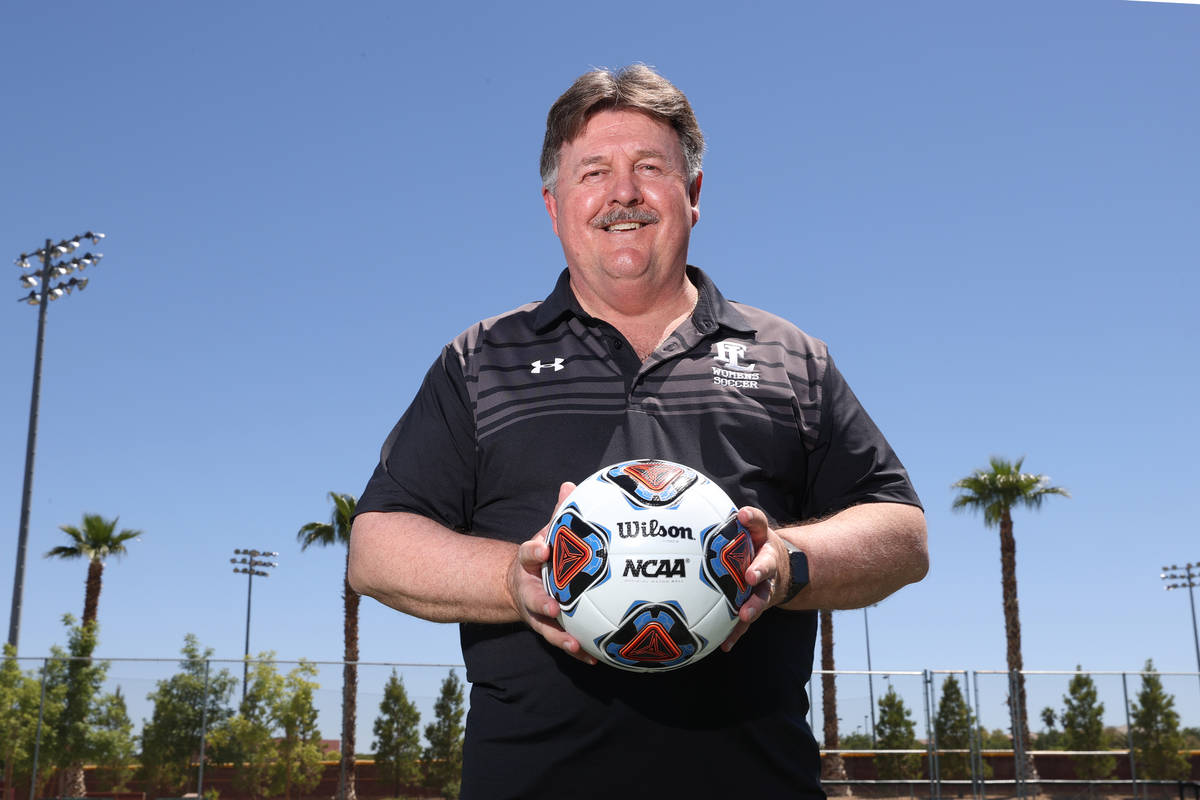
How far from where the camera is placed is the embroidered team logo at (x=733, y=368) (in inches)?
114

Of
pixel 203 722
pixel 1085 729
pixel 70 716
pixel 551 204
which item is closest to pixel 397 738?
pixel 203 722

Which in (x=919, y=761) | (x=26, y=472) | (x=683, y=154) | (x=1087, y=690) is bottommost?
(x=919, y=761)

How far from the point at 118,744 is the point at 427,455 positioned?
21357 mm

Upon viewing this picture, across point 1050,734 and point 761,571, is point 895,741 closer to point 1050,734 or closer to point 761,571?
point 1050,734

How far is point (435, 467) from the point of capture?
2.91 metres

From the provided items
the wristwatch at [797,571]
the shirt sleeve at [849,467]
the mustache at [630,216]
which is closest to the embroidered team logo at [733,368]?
the shirt sleeve at [849,467]

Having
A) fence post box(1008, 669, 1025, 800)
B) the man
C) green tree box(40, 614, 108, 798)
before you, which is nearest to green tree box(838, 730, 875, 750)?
fence post box(1008, 669, 1025, 800)

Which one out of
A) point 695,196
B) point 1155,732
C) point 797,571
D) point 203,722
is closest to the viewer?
point 797,571

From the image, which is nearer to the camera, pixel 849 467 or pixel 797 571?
pixel 797 571

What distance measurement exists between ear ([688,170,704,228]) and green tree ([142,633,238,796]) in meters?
18.3

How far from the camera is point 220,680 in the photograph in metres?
19.5

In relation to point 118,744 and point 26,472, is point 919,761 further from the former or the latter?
point 26,472

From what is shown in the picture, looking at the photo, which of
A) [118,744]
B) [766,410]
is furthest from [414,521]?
[118,744]

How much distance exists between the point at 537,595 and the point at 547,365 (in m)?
0.83
